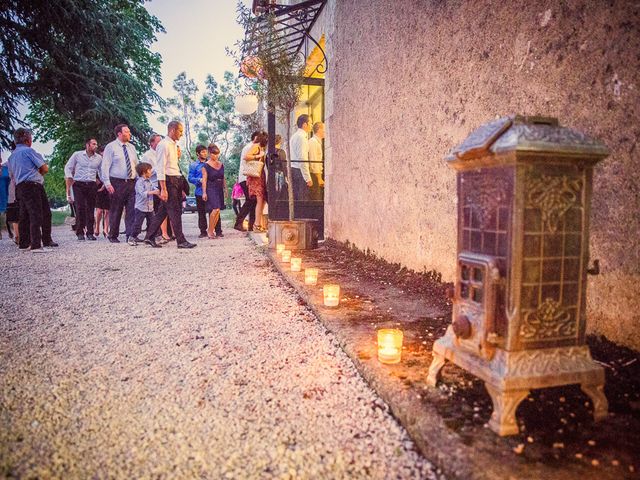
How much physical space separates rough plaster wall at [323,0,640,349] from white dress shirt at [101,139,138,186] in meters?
4.10

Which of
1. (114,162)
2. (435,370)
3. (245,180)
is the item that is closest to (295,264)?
(435,370)

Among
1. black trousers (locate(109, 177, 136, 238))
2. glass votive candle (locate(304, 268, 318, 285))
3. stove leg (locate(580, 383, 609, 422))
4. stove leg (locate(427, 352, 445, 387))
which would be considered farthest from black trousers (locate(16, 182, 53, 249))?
stove leg (locate(580, 383, 609, 422))

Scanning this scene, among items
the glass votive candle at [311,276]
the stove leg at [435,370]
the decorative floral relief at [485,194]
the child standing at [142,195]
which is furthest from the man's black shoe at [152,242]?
the decorative floral relief at [485,194]

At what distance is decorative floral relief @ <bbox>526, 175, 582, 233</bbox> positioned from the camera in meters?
1.48

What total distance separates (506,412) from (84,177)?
8.50 metres

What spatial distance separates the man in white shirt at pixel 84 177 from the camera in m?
7.72

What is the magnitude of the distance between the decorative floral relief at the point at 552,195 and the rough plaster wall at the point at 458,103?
2.08ft

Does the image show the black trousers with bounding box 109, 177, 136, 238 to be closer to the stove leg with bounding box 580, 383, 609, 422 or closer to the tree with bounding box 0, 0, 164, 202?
the stove leg with bounding box 580, 383, 609, 422

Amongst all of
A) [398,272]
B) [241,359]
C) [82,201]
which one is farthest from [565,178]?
[82,201]

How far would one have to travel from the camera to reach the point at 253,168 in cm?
847

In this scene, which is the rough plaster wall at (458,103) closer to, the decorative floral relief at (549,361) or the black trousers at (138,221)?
the decorative floral relief at (549,361)

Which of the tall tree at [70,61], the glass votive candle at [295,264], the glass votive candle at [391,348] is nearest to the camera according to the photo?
the glass votive candle at [391,348]

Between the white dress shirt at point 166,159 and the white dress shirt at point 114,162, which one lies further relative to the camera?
the white dress shirt at point 114,162

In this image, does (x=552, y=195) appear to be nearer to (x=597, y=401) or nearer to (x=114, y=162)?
(x=597, y=401)
